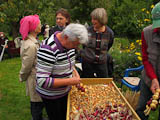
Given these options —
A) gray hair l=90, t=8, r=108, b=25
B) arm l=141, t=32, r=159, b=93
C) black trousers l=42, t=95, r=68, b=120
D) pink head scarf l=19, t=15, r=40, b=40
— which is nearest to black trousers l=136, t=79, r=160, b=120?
arm l=141, t=32, r=159, b=93

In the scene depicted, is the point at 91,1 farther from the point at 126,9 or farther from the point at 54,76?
the point at 54,76

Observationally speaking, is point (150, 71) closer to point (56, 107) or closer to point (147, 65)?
point (147, 65)

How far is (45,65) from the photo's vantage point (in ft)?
5.19

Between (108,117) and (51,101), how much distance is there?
646 mm

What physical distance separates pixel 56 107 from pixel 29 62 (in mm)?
682

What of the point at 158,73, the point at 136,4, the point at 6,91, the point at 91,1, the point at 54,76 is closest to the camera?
the point at 54,76

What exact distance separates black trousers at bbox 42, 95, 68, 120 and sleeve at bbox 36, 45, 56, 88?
39 centimetres

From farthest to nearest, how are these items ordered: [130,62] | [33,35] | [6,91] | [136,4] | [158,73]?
[136,4], [130,62], [6,91], [33,35], [158,73]

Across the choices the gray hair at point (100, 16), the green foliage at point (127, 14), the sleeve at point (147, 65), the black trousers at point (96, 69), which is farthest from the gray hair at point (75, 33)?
the green foliage at point (127, 14)

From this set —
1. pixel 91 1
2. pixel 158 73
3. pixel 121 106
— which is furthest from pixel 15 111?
pixel 91 1

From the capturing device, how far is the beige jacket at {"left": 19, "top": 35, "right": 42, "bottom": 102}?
86.4 inches

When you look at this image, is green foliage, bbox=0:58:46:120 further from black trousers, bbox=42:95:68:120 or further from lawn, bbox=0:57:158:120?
black trousers, bbox=42:95:68:120

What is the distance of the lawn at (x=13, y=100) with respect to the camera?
127 inches

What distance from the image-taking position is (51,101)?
193 centimetres
